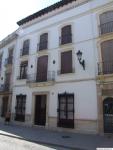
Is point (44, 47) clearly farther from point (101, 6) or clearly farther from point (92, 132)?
point (92, 132)

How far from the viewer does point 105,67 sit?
542 inches

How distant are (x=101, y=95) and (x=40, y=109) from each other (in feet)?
21.6

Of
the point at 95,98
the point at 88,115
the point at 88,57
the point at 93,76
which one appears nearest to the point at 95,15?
the point at 88,57

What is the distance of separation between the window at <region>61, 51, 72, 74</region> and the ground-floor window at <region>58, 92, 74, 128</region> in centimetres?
195

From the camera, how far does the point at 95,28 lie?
15.0 metres

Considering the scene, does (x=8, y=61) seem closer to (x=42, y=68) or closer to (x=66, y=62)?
(x=42, y=68)

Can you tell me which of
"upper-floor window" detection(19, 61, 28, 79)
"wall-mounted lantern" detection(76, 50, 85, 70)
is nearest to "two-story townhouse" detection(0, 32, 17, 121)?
"upper-floor window" detection(19, 61, 28, 79)

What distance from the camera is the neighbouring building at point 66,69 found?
1378cm

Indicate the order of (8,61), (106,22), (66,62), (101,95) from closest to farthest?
1. (101,95)
2. (106,22)
3. (66,62)
4. (8,61)

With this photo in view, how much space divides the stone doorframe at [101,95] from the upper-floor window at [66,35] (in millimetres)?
5120

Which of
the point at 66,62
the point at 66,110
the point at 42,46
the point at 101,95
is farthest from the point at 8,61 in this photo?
the point at 101,95

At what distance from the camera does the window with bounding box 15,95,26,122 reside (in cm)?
1867

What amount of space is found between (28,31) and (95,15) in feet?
26.6

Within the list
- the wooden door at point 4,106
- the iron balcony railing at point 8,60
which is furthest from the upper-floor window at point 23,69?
the wooden door at point 4,106
